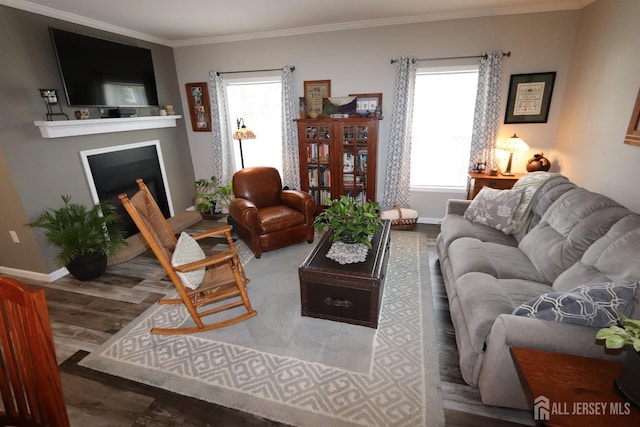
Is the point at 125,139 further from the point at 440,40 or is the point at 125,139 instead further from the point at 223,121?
the point at 440,40

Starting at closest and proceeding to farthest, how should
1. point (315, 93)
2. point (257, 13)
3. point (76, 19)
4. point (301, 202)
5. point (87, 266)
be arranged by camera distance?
point (87, 266)
point (76, 19)
point (257, 13)
point (301, 202)
point (315, 93)

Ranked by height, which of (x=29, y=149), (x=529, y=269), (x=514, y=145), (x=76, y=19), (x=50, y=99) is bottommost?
(x=529, y=269)

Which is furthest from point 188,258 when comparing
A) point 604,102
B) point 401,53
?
point 604,102

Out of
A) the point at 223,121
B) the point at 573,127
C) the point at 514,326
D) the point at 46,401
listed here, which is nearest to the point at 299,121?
the point at 223,121

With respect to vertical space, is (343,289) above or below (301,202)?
below

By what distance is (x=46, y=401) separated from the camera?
931 mm

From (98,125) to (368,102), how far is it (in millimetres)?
3284

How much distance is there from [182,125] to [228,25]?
1.79m

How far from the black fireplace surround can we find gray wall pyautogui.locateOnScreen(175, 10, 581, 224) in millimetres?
1192

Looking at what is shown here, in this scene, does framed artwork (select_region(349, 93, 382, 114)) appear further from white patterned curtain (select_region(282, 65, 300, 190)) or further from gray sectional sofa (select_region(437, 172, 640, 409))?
gray sectional sofa (select_region(437, 172, 640, 409))

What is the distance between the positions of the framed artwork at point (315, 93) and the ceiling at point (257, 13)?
0.64 metres

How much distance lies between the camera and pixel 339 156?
13.7 feet

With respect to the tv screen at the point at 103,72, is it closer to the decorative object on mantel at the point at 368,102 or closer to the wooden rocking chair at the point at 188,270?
the wooden rocking chair at the point at 188,270

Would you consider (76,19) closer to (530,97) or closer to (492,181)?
(492,181)
